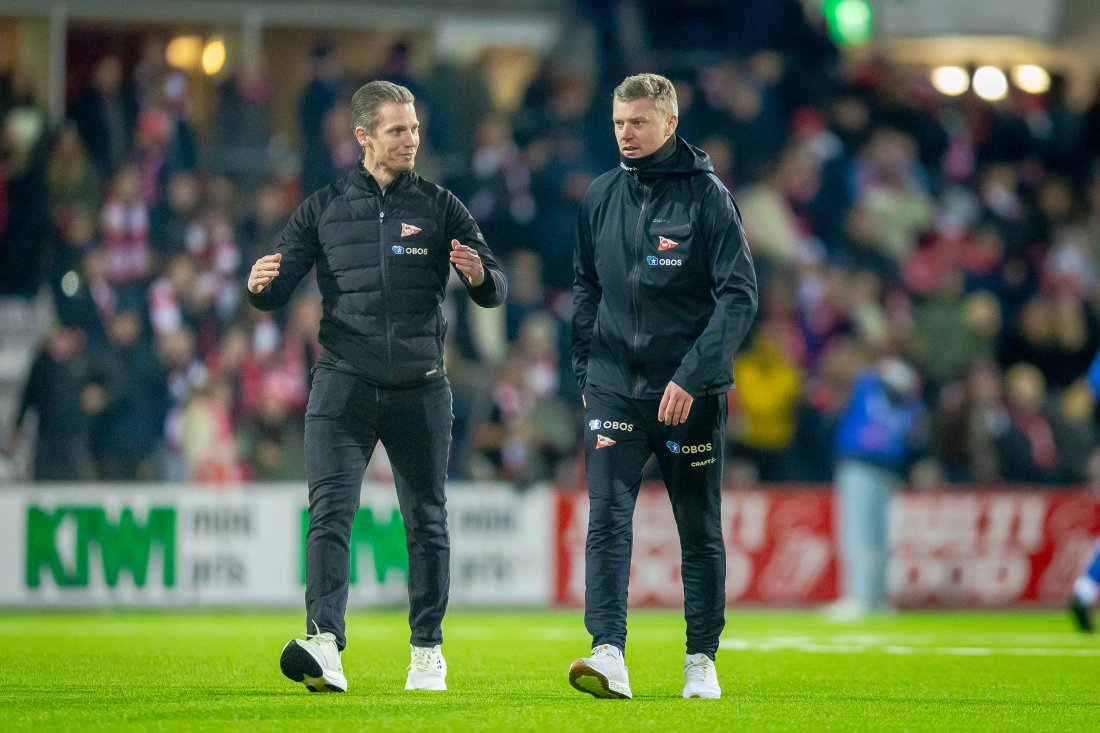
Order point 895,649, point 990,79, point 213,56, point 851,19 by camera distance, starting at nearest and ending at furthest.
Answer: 1. point 895,649
2. point 851,19
3. point 213,56
4. point 990,79

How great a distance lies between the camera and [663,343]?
7.46 m

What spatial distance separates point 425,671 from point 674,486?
1.32 meters

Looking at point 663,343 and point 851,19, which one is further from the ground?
point 851,19

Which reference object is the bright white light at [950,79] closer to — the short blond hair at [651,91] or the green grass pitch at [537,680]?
the green grass pitch at [537,680]

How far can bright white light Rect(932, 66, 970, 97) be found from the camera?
24047 millimetres

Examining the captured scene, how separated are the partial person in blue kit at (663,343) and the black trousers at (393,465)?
27.0 inches

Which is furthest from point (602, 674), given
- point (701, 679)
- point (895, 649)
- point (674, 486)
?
point (895, 649)

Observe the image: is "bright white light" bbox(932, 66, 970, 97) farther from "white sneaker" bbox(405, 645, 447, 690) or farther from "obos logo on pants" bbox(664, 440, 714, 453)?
"white sneaker" bbox(405, 645, 447, 690)

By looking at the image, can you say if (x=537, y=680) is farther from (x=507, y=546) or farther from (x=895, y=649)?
(x=507, y=546)

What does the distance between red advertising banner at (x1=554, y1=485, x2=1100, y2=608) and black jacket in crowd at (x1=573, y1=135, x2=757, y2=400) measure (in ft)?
28.0

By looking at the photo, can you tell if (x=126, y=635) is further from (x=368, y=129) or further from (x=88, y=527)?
(x=368, y=129)

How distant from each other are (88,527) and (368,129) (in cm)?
837

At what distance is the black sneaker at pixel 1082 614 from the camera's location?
1262cm

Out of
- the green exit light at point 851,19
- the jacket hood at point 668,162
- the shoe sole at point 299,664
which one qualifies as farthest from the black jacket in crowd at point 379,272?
the green exit light at point 851,19
